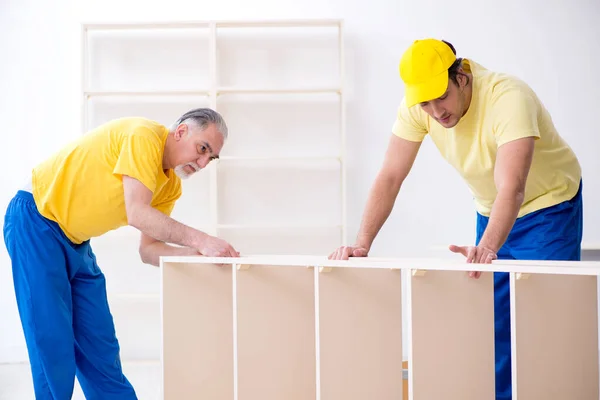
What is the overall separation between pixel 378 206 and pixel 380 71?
202cm

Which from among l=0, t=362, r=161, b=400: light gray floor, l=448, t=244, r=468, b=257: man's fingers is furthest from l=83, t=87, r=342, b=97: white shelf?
l=448, t=244, r=468, b=257: man's fingers

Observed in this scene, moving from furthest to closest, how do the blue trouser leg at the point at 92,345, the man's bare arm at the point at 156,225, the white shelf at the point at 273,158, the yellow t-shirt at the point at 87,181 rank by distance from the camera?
the white shelf at the point at 273,158
the blue trouser leg at the point at 92,345
the yellow t-shirt at the point at 87,181
the man's bare arm at the point at 156,225

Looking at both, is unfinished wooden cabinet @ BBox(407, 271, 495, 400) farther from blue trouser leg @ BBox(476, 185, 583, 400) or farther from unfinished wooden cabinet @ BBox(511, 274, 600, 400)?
blue trouser leg @ BBox(476, 185, 583, 400)

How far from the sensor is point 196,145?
2.11m

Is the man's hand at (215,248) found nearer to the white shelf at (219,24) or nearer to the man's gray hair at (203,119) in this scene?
the man's gray hair at (203,119)

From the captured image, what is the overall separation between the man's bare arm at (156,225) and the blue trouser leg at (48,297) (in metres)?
0.30

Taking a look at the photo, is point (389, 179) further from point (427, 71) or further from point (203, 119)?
point (203, 119)

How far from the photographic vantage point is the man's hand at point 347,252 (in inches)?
69.6

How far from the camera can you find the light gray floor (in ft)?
10.7

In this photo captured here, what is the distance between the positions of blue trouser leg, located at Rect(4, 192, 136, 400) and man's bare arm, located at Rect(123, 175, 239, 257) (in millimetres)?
296

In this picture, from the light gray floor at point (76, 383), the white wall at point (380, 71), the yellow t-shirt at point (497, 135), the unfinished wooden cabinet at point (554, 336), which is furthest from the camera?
the white wall at point (380, 71)

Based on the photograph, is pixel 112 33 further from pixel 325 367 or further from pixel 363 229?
pixel 325 367

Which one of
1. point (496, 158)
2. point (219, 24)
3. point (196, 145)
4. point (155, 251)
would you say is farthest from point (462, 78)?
point (219, 24)

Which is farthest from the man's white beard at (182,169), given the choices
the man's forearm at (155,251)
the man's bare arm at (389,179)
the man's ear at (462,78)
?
the man's ear at (462,78)
